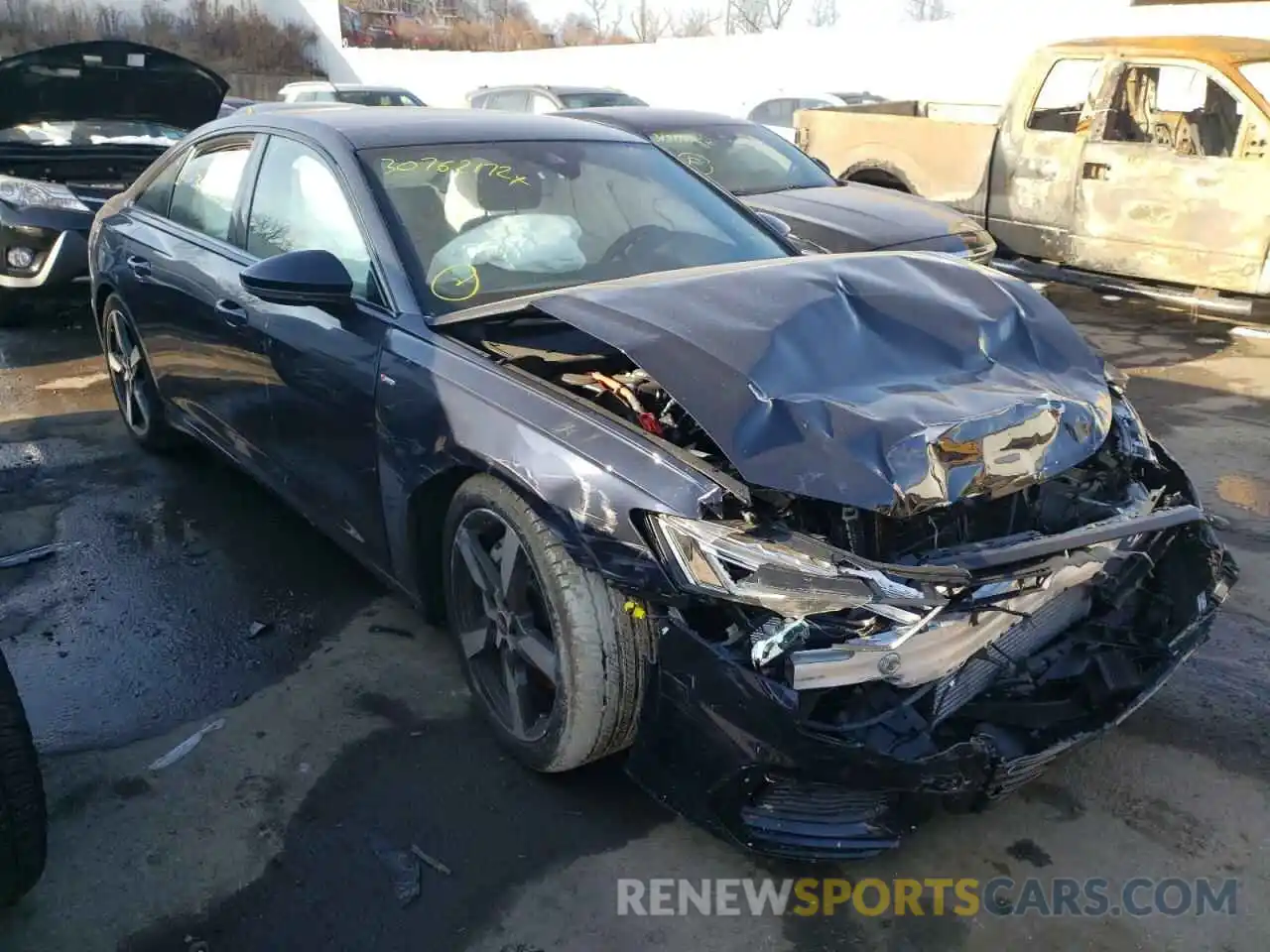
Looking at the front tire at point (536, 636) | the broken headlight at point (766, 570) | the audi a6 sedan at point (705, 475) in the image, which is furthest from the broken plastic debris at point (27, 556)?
the broken headlight at point (766, 570)

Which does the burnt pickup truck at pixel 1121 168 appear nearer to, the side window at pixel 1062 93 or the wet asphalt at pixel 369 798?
the side window at pixel 1062 93

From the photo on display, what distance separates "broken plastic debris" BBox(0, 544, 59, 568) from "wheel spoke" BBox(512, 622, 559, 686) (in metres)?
2.49

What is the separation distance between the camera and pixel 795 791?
226 cm

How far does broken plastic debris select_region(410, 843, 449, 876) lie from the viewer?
8.31 ft

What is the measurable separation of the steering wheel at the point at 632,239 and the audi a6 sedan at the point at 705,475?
15 millimetres

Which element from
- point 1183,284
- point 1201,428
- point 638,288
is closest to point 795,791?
point 638,288

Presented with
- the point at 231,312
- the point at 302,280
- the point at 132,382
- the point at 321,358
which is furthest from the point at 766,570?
the point at 132,382

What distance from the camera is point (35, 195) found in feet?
22.3

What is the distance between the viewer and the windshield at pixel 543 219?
3.23 meters

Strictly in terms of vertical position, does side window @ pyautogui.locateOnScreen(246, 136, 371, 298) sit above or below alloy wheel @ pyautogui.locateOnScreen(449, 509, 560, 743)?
above

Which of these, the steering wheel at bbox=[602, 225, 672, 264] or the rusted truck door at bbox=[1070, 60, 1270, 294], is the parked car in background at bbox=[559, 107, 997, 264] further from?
the steering wheel at bbox=[602, 225, 672, 264]

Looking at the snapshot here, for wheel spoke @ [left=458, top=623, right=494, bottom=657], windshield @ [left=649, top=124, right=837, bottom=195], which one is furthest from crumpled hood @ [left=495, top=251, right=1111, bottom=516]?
windshield @ [left=649, top=124, right=837, bottom=195]

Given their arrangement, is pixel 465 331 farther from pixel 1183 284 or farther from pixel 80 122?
pixel 1183 284

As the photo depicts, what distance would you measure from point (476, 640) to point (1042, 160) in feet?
22.5
